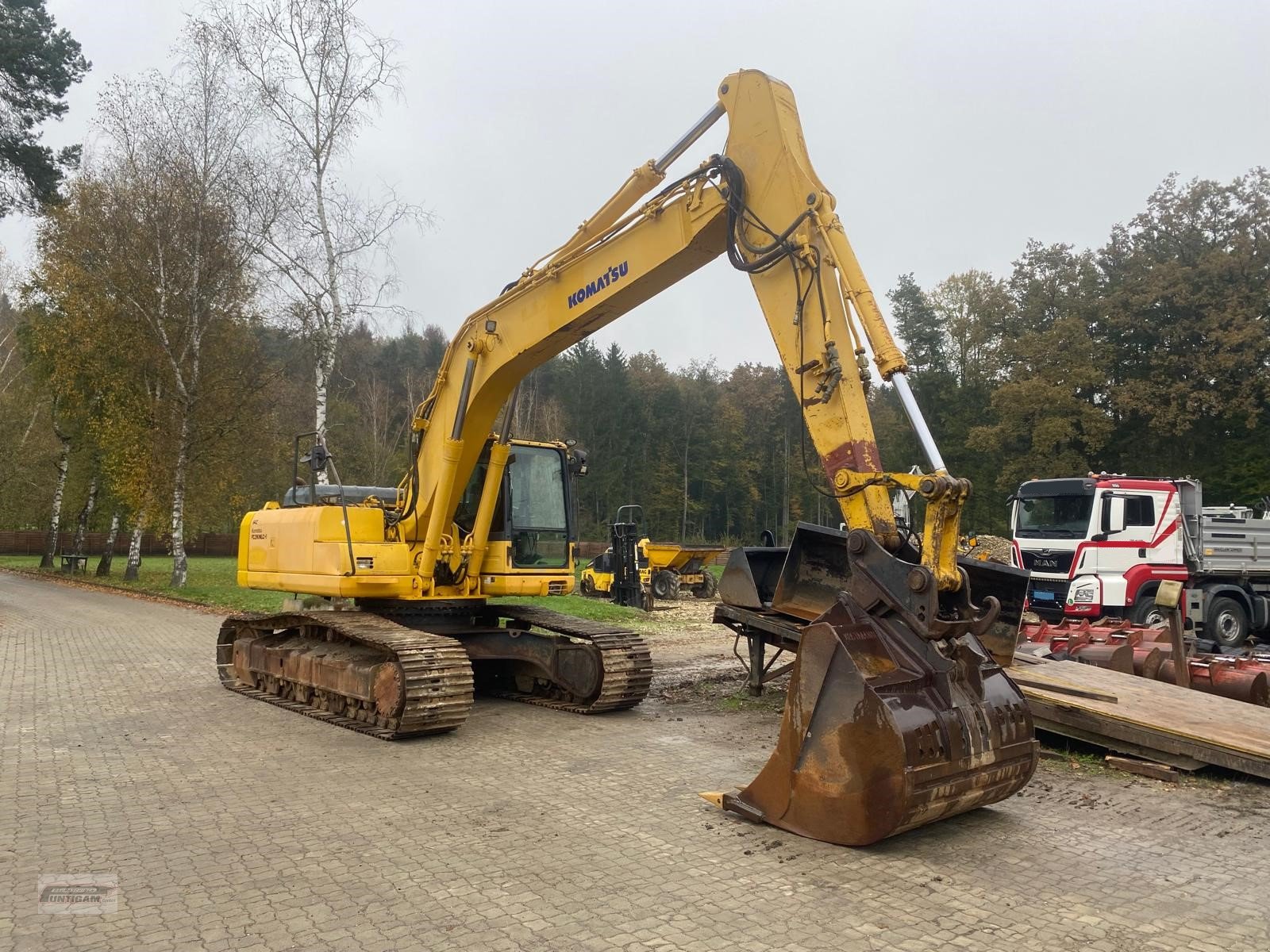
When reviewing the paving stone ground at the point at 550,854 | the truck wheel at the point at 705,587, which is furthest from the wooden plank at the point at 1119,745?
the truck wheel at the point at 705,587

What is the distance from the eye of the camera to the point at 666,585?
75.0ft

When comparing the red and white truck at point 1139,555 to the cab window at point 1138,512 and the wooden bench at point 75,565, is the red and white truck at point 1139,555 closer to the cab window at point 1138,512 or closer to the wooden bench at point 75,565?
the cab window at point 1138,512

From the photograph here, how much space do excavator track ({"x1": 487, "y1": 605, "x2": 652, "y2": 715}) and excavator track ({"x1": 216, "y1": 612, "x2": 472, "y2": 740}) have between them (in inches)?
51.4

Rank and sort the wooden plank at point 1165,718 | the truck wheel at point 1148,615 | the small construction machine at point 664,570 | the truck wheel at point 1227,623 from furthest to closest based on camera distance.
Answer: the small construction machine at point 664,570
the truck wheel at point 1227,623
the truck wheel at point 1148,615
the wooden plank at point 1165,718

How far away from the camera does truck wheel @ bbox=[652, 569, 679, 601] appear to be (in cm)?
2284

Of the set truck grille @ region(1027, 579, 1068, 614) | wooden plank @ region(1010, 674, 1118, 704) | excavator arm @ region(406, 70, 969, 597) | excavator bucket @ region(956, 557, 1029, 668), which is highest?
excavator arm @ region(406, 70, 969, 597)

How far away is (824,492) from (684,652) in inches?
327

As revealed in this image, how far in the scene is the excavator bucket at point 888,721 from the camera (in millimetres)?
4504

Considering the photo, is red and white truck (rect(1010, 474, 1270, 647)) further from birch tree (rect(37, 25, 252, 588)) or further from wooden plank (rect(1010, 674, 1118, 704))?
birch tree (rect(37, 25, 252, 588))

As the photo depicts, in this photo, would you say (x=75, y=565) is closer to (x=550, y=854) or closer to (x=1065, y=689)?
(x=550, y=854)

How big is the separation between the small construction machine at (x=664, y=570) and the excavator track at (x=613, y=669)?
11735mm

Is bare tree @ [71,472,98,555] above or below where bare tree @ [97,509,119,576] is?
above

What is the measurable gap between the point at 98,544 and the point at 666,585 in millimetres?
36647

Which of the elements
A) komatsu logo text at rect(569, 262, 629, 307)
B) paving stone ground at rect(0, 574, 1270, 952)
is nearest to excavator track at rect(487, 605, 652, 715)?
paving stone ground at rect(0, 574, 1270, 952)
